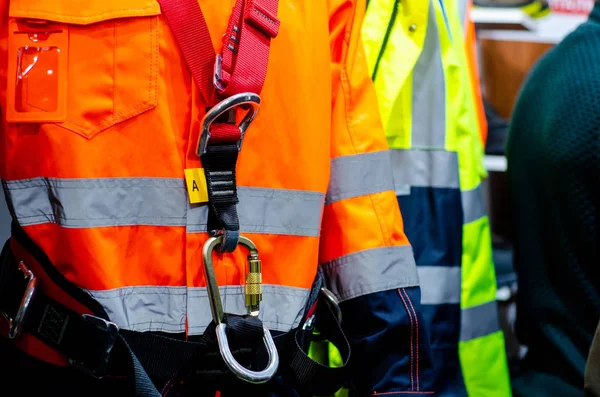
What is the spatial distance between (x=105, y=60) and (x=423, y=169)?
74 centimetres

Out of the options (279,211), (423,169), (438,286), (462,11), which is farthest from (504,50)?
(279,211)

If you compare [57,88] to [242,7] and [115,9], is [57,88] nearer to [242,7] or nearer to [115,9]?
[115,9]

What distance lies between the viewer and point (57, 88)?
3.62 feet

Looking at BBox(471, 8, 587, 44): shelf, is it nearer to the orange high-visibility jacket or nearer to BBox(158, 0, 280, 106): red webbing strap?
the orange high-visibility jacket

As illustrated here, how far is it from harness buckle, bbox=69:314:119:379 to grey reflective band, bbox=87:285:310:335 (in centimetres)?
2

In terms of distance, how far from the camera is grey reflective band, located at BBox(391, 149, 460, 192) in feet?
5.10

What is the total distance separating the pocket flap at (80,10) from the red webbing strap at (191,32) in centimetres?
3

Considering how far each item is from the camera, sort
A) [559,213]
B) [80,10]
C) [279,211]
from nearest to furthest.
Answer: [80,10] < [279,211] < [559,213]

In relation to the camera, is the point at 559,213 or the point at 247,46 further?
the point at 559,213

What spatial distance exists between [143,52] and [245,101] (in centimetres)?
18

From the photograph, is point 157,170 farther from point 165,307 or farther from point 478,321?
point 478,321

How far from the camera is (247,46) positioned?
114 cm

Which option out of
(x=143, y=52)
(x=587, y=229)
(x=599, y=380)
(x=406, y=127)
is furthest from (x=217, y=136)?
(x=587, y=229)

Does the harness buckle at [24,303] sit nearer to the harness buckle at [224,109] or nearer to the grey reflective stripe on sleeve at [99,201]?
the grey reflective stripe on sleeve at [99,201]
